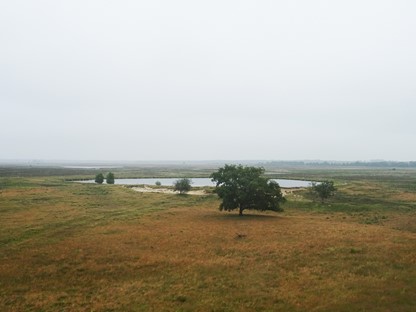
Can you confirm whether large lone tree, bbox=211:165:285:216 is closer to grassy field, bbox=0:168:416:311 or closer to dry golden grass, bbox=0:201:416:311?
grassy field, bbox=0:168:416:311

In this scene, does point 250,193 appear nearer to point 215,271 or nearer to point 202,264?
point 202,264

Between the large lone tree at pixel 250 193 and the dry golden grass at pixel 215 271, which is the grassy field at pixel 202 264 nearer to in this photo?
the dry golden grass at pixel 215 271

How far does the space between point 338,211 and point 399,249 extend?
1313 inches

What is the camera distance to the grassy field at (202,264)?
65.8 ft

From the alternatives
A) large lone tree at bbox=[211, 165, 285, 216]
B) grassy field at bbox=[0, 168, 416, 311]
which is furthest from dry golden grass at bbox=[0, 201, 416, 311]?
large lone tree at bbox=[211, 165, 285, 216]

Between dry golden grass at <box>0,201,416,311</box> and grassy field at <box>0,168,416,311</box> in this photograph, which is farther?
grassy field at <box>0,168,416,311</box>

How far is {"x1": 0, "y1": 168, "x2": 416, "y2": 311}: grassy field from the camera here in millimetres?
20047

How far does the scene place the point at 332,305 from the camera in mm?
18969

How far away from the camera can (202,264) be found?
91.2ft

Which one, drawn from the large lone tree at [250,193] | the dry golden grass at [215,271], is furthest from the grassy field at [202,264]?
the large lone tree at [250,193]

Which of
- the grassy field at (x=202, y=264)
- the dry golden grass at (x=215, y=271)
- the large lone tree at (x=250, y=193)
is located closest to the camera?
the dry golden grass at (x=215, y=271)

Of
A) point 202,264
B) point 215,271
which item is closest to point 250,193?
point 202,264

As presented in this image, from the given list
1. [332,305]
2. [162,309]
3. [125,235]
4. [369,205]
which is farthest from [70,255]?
[369,205]

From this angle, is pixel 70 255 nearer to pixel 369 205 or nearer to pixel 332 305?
pixel 332 305
